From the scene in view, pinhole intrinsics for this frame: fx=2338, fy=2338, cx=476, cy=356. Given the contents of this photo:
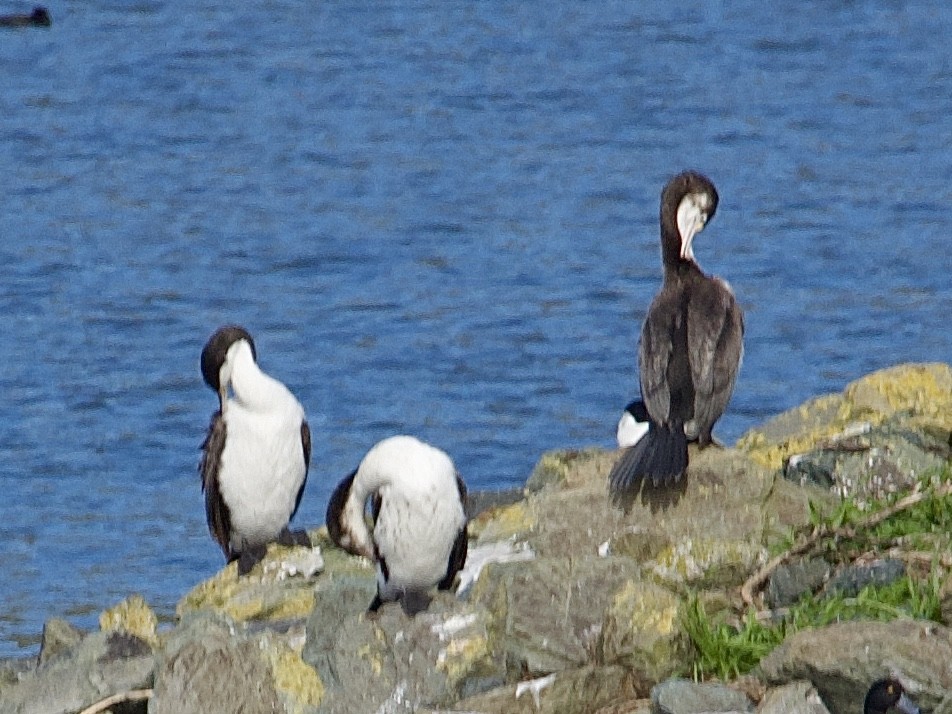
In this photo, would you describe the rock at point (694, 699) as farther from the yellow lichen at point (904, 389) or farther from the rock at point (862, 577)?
the yellow lichen at point (904, 389)

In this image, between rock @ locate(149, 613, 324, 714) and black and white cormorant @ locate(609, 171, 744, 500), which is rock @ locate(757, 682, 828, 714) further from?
black and white cormorant @ locate(609, 171, 744, 500)

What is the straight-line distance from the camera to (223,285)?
17.5 m

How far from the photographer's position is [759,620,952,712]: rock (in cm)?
637

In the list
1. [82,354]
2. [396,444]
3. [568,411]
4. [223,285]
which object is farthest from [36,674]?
[223,285]

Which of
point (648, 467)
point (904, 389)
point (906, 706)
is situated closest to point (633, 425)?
point (904, 389)

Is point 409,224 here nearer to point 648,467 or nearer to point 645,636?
point 648,467

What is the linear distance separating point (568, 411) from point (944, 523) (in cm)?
749

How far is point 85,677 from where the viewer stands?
290 inches

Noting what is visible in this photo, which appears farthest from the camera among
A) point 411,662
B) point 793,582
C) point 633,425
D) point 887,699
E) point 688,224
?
point 633,425

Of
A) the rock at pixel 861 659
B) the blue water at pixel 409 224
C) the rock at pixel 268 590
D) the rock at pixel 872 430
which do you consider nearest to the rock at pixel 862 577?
the rock at pixel 861 659

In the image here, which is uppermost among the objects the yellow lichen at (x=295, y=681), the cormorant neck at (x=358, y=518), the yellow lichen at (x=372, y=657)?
the cormorant neck at (x=358, y=518)

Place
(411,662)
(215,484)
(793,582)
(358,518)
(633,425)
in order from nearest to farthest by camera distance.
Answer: (411,662) → (793,582) → (358,518) → (215,484) → (633,425)

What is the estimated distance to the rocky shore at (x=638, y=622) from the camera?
6.55 m

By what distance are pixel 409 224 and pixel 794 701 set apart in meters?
12.6
